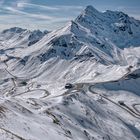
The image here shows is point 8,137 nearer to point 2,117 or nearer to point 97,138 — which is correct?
point 2,117

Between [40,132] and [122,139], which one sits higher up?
[40,132]

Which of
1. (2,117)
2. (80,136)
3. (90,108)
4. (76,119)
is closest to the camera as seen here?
(2,117)

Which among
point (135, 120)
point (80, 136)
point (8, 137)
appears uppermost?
point (8, 137)

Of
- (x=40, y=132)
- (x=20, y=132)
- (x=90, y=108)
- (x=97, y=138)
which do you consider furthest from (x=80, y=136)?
(x=90, y=108)

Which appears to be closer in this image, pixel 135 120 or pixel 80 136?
pixel 80 136

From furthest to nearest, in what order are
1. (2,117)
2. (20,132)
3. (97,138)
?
(97,138), (2,117), (20,132)

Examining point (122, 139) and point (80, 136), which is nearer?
point (80, 136)

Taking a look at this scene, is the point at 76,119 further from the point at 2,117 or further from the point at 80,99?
the point at 2,117

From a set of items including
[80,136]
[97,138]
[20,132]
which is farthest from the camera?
[97,138]

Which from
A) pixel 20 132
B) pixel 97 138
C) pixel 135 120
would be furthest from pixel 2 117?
pixel 135 120
